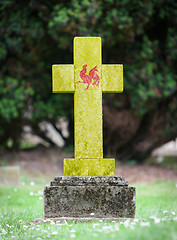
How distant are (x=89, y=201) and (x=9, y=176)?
4316mm

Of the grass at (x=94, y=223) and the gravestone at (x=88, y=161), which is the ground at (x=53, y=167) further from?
the gravestone at (x=88, y=161)

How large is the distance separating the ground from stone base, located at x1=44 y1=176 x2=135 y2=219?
15.4ft

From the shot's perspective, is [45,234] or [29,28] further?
[29,28]

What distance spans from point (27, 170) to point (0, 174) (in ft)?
5.00

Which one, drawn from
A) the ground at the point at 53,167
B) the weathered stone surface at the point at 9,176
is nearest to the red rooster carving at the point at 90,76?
the weathered stone surface at the point at 9,176

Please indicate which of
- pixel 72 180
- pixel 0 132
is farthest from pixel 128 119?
pixel 72 180

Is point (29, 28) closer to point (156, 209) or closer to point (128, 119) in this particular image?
point (128, 119)

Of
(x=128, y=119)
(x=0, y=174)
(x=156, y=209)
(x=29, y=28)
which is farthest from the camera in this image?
(x=128, y=119)

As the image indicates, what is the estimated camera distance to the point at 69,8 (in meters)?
8.30

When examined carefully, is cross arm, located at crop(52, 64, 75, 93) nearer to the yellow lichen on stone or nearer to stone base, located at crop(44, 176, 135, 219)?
the yellow lichen on stone

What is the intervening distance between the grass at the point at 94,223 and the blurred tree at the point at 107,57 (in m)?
3.02

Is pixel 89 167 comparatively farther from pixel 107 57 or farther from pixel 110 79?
pixel 107 57

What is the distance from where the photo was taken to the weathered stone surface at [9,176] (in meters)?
7.87

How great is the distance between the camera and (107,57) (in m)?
9.62
